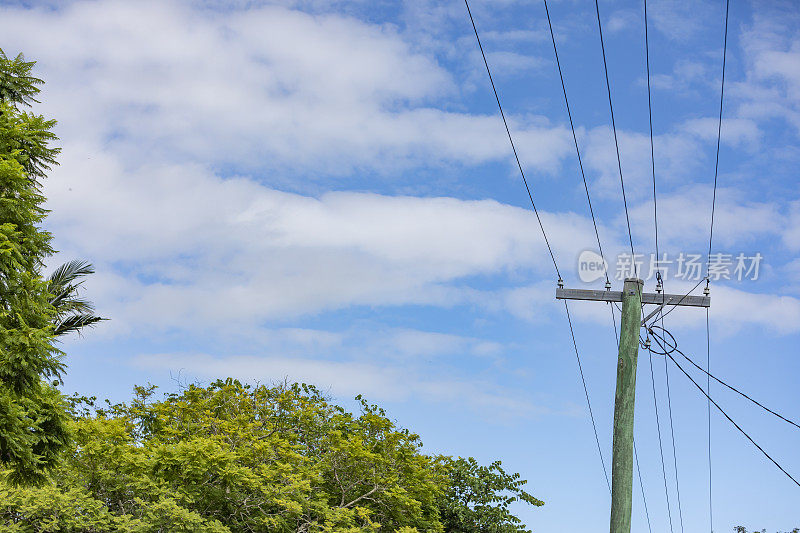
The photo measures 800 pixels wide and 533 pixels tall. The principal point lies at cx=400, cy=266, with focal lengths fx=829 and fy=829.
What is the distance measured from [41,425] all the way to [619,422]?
30.4 ft

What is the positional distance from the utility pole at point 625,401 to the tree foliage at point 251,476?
8.24 m

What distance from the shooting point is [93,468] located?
19.6 metres

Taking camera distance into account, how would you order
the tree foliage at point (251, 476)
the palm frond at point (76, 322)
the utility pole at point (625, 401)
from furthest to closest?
the palm frond at point (76, 322) < the tree foliage at point (251, 476) < the utility pole at point (625, 401)

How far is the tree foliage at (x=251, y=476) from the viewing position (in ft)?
60.3

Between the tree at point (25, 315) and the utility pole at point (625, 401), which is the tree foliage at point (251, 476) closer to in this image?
the tree at point (25, 315)

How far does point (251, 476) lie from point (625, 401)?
31.7 feet

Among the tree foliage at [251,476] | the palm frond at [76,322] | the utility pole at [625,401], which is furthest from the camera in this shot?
the palm frond at [76,322]

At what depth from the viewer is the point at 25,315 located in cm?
1330

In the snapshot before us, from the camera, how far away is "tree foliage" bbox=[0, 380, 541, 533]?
1838cm

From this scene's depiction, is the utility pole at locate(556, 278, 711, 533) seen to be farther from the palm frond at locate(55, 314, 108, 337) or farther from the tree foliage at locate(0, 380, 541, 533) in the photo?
the palm frond at locate(55, 314, 108, 337)

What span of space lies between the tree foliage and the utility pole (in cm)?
824

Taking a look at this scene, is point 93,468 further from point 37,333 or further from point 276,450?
point 37,333

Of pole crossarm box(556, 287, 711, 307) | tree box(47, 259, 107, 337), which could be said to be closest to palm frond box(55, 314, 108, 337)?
tree box(47, 259, 107, 337)

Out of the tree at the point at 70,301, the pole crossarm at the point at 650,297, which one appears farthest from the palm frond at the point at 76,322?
the pole crossarm at the point at 650,297
